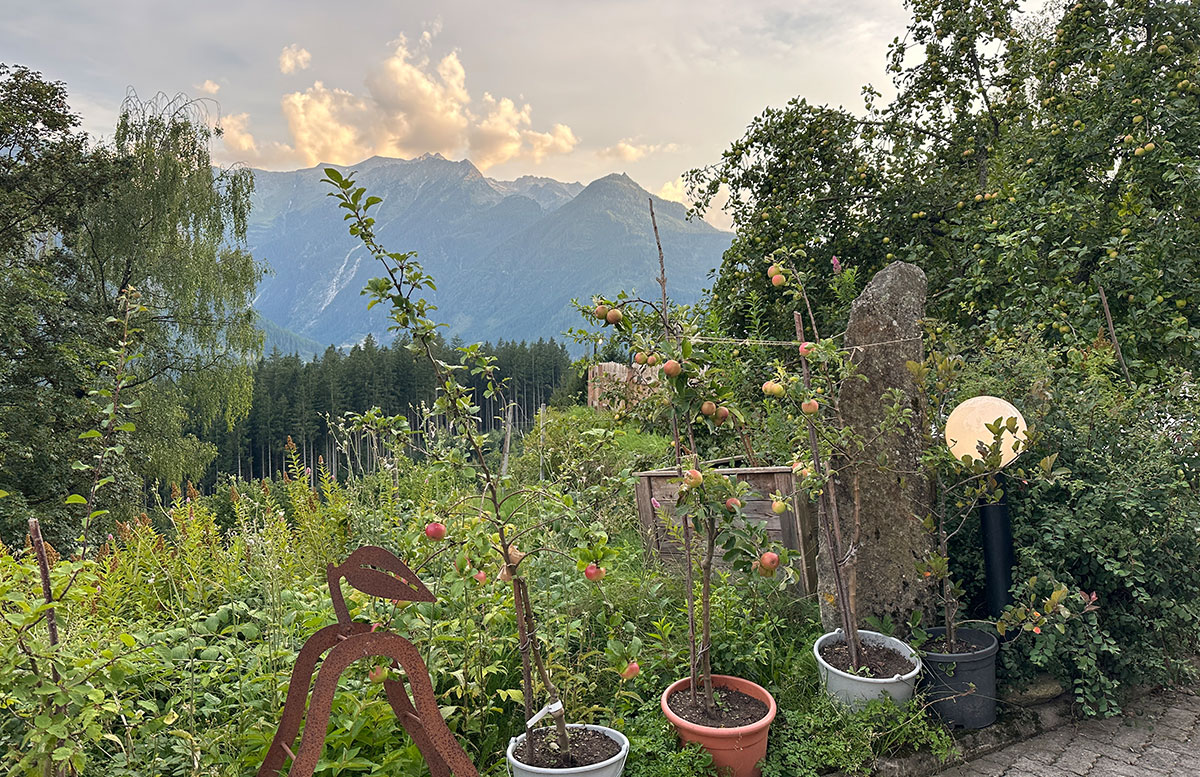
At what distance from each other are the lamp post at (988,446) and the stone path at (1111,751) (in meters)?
0.58

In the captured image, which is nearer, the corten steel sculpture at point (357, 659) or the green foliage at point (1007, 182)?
the corten steel sculpture at point (357, 659)

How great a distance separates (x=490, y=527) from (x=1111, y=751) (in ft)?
9.49

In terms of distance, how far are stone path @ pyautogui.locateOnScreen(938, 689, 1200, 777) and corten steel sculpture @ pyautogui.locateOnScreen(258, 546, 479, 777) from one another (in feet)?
7.85

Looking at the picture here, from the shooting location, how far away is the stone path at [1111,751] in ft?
9.09

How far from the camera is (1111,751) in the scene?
292 cm

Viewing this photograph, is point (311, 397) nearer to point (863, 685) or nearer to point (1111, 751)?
point (863, 685)

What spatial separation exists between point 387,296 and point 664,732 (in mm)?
1890

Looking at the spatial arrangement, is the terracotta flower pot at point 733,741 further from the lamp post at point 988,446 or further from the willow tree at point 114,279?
the willow tree at point 114,279

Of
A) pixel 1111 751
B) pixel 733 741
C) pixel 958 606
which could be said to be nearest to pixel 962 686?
pixel 958 606

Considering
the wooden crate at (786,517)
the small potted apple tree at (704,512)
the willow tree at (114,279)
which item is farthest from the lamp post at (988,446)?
the willow tree at (114,279)

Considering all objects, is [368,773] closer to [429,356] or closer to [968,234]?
[429,356]

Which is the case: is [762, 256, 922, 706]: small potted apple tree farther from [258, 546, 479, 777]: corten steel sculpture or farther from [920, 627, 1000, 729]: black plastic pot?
[258, 546, 479, 777]: corten steel sculpture

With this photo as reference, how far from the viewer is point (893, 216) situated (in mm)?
6504

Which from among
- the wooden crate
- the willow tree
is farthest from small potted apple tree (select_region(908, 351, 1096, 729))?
the willow tree
